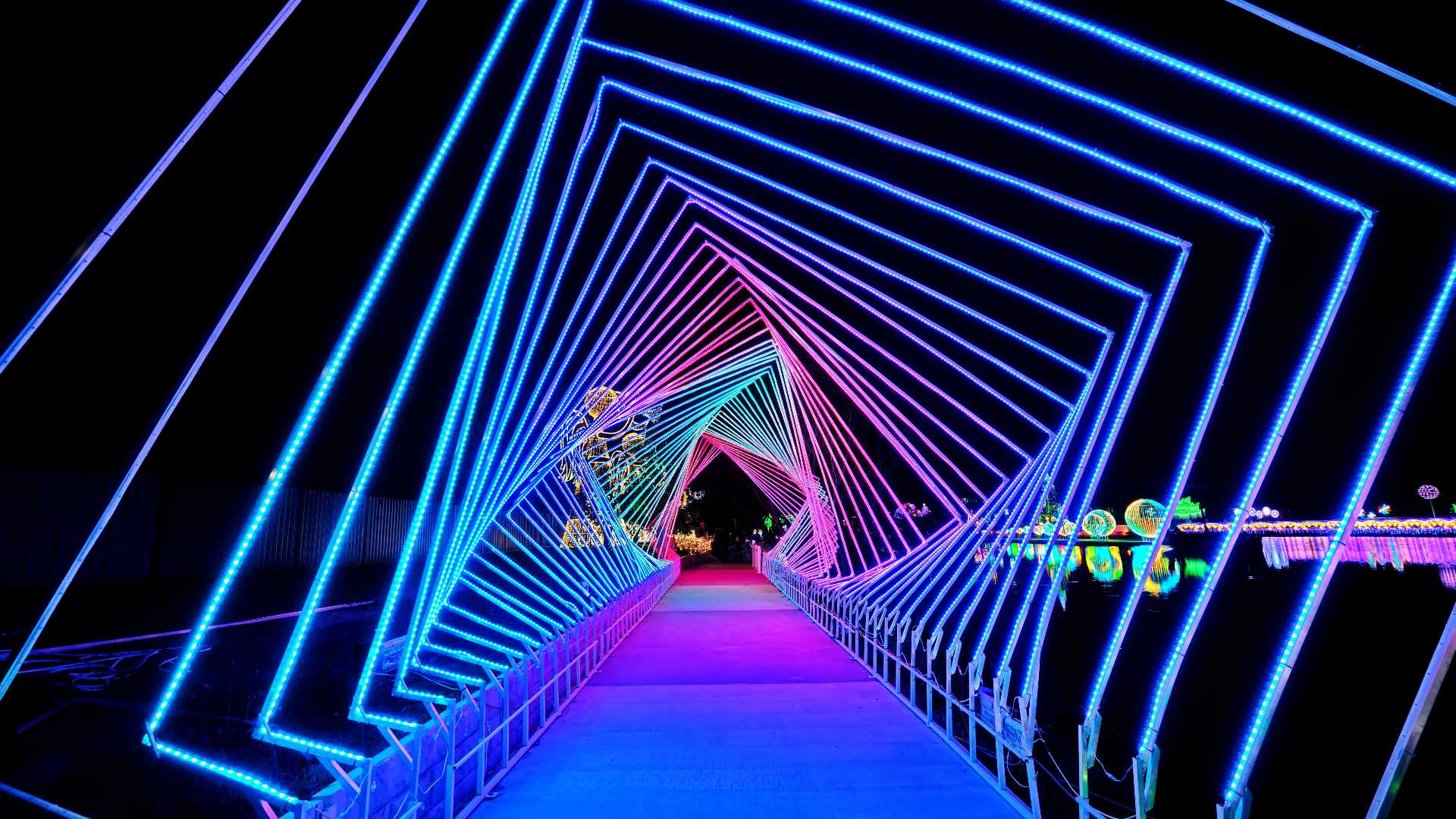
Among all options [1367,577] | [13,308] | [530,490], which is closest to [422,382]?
[530,490]

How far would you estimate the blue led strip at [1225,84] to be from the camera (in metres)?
3.69

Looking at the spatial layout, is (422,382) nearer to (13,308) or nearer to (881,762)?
(881,762)

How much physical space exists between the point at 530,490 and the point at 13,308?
9.35 m

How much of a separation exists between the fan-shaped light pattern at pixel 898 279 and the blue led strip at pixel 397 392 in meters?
0.03

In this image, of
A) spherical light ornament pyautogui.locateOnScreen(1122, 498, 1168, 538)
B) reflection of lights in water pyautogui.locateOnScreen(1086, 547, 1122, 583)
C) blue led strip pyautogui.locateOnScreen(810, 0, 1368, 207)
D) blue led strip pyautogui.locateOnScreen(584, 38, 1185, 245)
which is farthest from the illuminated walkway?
spherical light ornament pyautogui.locateOnScreen(1122, 498, 1168, 538)

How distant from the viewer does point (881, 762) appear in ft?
21.6

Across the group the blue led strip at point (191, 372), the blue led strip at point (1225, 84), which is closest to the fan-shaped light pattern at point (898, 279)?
the blue led strip at point (1225, 84)

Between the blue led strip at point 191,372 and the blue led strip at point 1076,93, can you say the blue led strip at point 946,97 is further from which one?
the blue led strip at point 191,372

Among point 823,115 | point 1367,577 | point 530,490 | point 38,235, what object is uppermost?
point 823,115

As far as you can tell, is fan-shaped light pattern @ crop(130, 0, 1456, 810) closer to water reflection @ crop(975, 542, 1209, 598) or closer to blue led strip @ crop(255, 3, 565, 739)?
blue led strip @ crop(255, 3, 565, 739)

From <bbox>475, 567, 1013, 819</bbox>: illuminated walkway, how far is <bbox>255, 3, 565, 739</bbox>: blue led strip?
216cm

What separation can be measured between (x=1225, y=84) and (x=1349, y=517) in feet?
8.18

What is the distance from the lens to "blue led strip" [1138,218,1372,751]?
4344mm

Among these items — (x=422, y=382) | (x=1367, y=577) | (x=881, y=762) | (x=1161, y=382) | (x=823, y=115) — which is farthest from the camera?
(x=1367, y=577)
